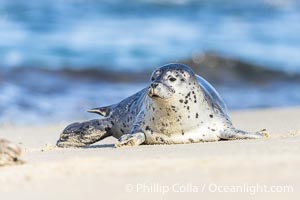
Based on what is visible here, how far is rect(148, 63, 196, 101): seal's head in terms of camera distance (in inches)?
209

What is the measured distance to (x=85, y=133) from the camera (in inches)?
243

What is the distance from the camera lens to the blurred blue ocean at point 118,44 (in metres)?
10.8

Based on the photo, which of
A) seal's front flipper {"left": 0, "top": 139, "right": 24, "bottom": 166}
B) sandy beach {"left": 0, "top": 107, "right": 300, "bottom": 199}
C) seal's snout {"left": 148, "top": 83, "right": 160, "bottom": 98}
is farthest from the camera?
seal's snout {"left": 148, "top": 83, "right": 160, "bottom": 98}

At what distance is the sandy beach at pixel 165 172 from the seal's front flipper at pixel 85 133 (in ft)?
1.95

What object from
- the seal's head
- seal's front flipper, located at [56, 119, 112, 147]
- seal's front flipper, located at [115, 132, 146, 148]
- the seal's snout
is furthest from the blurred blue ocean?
the seal's snout

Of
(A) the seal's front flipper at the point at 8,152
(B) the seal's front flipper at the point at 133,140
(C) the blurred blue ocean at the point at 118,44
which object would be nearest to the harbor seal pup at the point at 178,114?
(B) the seal's front flipper at the point at 133,140

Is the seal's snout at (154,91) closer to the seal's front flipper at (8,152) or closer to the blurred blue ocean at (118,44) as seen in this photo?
the seal's front flipper at (8,152)

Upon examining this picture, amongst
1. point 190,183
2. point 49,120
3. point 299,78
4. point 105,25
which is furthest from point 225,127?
point 105,25

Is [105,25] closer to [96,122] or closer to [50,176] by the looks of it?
[96,122]

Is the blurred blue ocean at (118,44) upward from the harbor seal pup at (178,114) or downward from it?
upward

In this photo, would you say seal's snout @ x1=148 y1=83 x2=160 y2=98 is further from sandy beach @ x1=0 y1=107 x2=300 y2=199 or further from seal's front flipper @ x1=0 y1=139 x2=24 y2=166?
seal's front flipper @ x1=0 y1=139 x2=24 y2=166

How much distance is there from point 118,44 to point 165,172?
12554 millimetres

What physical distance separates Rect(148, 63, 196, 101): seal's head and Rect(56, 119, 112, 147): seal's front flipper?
0.80 metres

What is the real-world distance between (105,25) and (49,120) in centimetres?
1039
